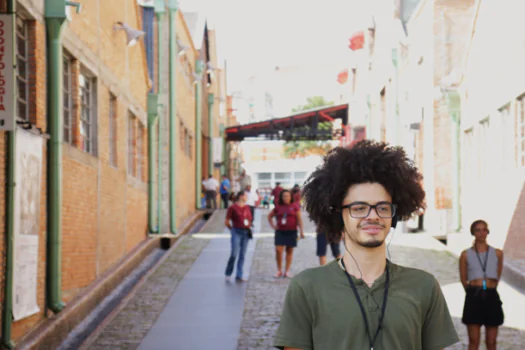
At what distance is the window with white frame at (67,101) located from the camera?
12.9 meters

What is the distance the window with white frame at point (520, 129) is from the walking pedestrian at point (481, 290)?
298 inches

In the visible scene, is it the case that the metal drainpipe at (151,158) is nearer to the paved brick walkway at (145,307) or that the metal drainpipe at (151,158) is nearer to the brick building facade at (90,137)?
the brick building facade at (90,137)

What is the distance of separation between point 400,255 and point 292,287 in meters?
16.4

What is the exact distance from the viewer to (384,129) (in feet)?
123

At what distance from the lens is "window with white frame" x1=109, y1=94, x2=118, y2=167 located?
1647 centimetres

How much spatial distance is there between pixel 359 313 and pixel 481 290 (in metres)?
5.76

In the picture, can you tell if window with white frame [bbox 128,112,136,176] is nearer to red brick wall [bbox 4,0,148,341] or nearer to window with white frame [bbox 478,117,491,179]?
red brick wall [bbox 4,0,148,341]

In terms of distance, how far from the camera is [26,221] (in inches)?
395

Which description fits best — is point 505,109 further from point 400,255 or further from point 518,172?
point 400,255

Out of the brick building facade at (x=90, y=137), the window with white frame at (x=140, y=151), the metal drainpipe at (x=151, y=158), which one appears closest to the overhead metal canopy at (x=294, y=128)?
the brick building facade at (x=90, y=137)

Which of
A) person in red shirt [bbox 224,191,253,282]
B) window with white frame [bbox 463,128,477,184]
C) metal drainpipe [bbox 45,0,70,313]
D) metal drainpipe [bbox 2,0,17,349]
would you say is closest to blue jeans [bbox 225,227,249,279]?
person in red shirt [bbox 224,191,253,282]

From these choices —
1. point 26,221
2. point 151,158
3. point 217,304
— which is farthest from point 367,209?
point 151,158

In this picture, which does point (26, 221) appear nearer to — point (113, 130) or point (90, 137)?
point (90, 137)

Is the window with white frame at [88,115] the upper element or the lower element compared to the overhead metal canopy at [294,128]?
lower
